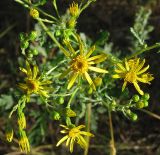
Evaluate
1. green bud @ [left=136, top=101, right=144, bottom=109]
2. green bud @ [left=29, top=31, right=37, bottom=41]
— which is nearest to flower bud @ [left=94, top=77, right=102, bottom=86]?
green bud @ [left=136, top=101, right=144, bottom=109]

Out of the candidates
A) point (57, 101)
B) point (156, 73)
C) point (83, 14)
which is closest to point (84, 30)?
point (83, 14)

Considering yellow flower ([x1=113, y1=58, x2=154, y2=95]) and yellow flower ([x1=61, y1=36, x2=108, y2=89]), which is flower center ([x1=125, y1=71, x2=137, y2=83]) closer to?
yellow flower ([x1=113, y1=58, x2=154, y2=95])

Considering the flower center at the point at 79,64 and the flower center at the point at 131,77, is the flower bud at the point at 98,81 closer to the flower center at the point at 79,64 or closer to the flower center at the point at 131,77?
the flower center at the point at 79,64

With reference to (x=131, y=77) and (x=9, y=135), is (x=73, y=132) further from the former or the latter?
(x=131, y=77)

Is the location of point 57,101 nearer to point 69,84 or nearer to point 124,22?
point 69,84

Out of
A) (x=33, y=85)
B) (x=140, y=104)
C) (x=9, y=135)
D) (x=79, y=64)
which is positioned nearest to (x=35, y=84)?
(x=33, y=85)

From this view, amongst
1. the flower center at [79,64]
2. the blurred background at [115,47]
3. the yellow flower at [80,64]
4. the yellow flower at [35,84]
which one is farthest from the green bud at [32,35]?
the blurred background at [115,47]
